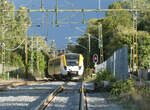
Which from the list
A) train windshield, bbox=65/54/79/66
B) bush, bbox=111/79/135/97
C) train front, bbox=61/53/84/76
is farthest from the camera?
train windshield, bbox=65/54/79/66

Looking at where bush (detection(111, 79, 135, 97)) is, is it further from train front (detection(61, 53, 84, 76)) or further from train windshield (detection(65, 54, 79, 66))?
train windshield (detection(65, 54, 79, 66))

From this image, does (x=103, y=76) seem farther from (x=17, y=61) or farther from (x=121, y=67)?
(x=17, y=61)

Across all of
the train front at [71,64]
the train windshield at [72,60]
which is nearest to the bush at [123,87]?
the train front at [71,64]

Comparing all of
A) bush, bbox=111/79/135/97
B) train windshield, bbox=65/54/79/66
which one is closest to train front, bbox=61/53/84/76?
train windshield, bbox=65/54/79/66

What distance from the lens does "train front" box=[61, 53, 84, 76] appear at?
3534cm

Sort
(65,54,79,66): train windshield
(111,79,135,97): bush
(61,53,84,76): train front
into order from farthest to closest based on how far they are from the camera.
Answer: (65,54,79,66): train windshield < (61,53,84,76): train front < (111,79,135,97): bush

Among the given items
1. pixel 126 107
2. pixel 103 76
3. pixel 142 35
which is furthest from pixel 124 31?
pixel 126 107

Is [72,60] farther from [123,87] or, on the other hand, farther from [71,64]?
[123,87]

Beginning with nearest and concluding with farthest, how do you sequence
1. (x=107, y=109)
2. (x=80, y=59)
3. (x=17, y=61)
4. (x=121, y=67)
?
(x=107, y=109), (x=121, y=67), (x=80, y=59), (x=17, y=61)

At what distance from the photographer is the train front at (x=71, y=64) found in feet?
116

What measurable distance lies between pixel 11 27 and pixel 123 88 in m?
52.9

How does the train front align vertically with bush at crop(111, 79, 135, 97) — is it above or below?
above

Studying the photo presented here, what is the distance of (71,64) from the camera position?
35531 millimetres

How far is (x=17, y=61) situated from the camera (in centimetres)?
6725
